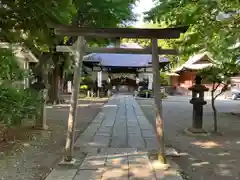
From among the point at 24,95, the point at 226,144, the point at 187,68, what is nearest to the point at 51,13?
the point at 24,95

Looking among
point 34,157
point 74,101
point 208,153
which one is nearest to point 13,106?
point 34,157

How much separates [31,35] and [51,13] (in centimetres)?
156

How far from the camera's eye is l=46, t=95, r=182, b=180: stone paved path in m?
4.69

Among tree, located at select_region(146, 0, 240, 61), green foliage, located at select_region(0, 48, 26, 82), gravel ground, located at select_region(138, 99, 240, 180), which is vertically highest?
tree, located at select_region(146, 0, 240, 61)

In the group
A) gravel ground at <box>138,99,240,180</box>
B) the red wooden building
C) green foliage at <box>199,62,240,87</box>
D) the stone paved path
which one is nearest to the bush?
the stone paved path

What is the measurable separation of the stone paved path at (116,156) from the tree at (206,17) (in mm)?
2211

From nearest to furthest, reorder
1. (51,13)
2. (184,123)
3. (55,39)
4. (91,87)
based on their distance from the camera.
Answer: (51,13)
(55,39)
(184,123)
(91,87)

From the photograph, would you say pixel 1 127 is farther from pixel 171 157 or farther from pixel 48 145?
pixel 171 157

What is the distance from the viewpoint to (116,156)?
5.75 meters

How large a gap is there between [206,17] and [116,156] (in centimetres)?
289

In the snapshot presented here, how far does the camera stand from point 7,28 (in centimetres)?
695

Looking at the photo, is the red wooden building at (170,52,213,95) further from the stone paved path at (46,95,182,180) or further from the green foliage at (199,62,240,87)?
A: the stone paved path at (46,95,182,180)

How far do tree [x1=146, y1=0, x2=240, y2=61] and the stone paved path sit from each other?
7.25 ft

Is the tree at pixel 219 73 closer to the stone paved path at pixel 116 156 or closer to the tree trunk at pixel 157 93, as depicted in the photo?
the stone paved path at pixel 116 156
